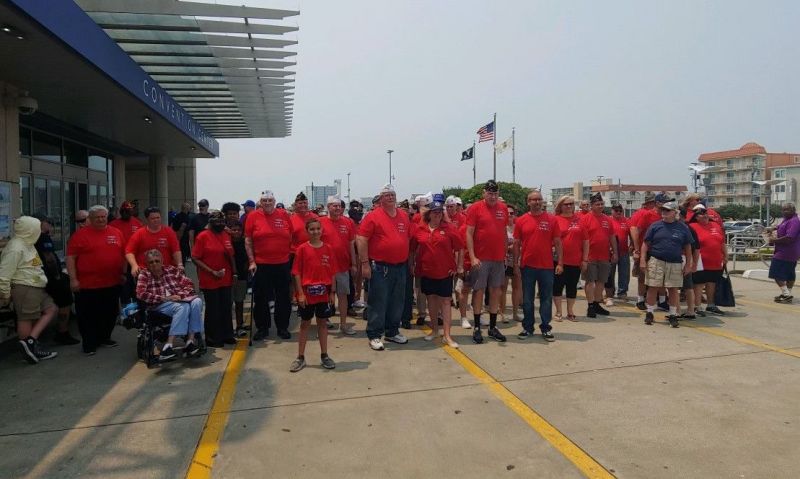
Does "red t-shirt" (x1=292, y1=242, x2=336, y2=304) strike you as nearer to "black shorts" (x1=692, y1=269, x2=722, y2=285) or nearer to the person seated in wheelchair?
the person seated in wheelchair

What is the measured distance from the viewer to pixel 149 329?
5.43m

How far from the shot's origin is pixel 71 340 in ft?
20.7

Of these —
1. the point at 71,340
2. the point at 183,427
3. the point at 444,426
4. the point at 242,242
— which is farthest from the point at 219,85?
the point at 444,426

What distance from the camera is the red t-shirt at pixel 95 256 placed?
5895 millimetres

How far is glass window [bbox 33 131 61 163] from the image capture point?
A: 11276 millimetres

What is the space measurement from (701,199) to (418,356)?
19.5 ft

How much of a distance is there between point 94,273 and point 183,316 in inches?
56.3

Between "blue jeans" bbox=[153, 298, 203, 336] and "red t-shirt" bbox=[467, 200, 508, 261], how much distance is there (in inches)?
131

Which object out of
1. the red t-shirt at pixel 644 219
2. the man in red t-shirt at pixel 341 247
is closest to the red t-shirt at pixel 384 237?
the man in red t-shirt at pixel 341 247

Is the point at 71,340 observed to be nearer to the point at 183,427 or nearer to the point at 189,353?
the point at 189,353

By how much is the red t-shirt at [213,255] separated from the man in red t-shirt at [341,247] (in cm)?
122

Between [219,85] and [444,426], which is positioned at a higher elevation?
[219,85]

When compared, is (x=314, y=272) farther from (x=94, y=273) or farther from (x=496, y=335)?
(x=94, y=273)

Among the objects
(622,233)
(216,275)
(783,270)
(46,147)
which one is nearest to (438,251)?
(216,275)
